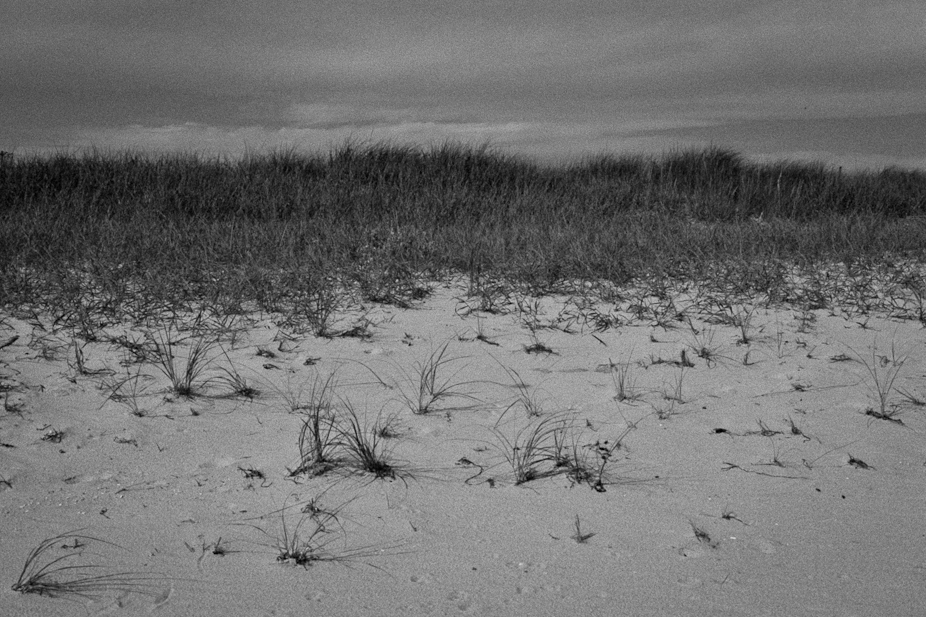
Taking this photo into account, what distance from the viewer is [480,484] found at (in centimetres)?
228

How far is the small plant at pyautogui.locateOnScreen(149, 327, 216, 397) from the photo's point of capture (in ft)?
9.53

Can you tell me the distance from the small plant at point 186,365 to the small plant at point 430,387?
0.89 metres

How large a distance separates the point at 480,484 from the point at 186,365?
1680mm

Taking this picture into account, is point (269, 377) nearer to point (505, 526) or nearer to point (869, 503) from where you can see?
point (505, 526)

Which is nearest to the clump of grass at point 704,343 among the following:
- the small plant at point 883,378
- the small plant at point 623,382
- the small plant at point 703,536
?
the small plant at point 623,382

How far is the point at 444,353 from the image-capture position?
346 cm

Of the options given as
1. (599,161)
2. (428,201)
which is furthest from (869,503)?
(599,161)

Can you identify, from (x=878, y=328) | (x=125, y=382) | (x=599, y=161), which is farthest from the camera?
(x=599, y=161)

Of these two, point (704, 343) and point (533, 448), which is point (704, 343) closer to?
point (704, 343)

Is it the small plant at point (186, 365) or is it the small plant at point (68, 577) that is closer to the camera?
the small plant at point (68, 577)

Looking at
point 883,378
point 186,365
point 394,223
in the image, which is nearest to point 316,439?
point 186,365

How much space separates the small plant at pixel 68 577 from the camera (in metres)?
1.69

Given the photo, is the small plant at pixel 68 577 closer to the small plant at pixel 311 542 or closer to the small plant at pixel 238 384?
the small plant at pixel 311 542

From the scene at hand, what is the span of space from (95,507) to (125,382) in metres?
0.99
